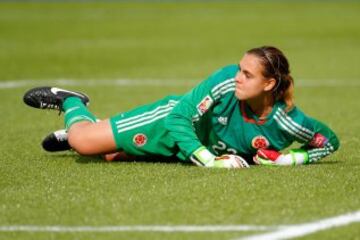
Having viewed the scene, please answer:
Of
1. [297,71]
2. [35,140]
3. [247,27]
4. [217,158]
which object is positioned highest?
[217,158]

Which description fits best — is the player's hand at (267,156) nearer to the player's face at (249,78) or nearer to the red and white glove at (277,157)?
the red and white glove at (277,157)

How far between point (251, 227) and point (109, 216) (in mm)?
988

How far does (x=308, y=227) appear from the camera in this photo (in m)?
6.99

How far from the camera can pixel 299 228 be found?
696 cm

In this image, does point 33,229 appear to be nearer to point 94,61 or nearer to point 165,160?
point 165,160

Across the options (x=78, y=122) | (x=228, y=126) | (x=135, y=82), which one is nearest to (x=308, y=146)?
(x=228, y=126)

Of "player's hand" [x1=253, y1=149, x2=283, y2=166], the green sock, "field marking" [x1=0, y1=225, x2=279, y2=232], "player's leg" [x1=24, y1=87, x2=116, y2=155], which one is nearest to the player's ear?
"player's hand" [x1=253, y1=149, x2=283, y2=166]

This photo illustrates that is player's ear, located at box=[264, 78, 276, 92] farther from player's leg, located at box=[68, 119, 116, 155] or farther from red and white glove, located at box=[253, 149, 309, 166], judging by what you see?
player's leg, located at box=[68, 119, 116, 155]

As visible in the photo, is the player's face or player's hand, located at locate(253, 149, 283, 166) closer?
the player's face

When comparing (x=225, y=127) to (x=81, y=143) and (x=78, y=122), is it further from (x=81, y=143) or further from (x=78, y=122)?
(x=78, y=122)

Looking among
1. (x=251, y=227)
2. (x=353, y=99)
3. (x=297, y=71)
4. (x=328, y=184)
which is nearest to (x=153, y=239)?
(x=251, y=227)

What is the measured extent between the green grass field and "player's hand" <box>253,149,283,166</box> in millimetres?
224

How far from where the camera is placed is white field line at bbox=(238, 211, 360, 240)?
265 inches

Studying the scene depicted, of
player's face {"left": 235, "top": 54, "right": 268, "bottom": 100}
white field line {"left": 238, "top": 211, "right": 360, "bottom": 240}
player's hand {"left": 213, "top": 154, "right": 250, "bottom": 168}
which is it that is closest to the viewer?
white field line {"left": 238, "top": 211, "right": 360, "bottom": 240}
